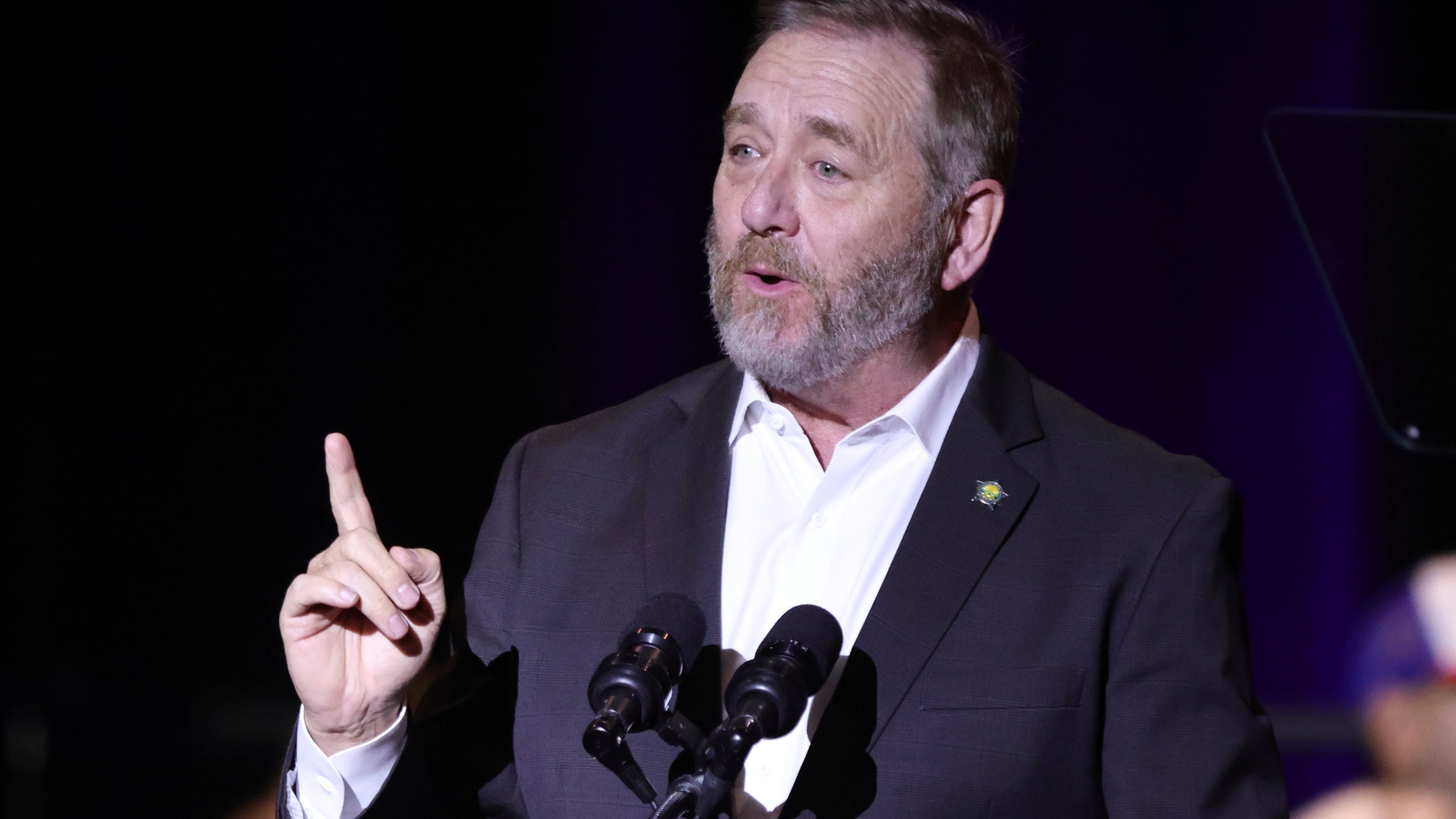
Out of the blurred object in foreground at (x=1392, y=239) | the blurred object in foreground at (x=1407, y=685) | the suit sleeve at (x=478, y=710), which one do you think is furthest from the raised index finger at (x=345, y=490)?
the blurred object in foreground at (x=1407, y=685)

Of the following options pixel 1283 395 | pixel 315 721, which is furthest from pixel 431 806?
pixel 1283 395

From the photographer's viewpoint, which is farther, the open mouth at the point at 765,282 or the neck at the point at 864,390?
the neck at the point at 864,390

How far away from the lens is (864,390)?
196cm

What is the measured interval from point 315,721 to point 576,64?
6.96 ft

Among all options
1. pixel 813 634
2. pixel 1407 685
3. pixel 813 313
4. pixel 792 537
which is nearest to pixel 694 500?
pixel 792 537

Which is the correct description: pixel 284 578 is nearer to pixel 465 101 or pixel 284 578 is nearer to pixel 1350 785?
pixel 465 101

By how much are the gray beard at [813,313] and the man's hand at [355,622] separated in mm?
553

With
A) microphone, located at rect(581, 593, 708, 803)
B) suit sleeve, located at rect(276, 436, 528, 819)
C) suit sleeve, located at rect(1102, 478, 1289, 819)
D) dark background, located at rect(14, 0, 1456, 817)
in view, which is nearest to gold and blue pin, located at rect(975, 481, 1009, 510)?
suit sleeve, located at rect(1102, 478, 1289, 819)

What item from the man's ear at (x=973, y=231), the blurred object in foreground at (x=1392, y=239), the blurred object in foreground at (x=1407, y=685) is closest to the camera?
the man's ear at (x=973, y=231)

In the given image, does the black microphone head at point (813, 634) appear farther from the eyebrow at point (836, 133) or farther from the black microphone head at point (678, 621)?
the eyebrow at point (836, 133)

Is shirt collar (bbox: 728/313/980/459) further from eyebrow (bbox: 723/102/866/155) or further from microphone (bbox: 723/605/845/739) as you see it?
microphone (bbox: 723/605/845/739)

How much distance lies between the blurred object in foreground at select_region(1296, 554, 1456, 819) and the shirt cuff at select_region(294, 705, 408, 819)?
100 inches

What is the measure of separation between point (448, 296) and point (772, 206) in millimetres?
1733

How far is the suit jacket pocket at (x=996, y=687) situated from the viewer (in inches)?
64.5
